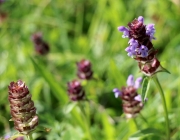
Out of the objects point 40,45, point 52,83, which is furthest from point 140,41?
point 40,45

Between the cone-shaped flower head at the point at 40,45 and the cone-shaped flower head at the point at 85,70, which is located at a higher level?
the cone-shaped flower head at the point at 40,45

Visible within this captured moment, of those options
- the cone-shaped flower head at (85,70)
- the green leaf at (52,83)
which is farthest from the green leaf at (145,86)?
the green leaf at (52,83)

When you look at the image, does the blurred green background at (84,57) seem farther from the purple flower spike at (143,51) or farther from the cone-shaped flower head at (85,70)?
the purple flower spike at (143,51)

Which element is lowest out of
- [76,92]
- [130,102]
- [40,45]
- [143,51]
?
[130,102]

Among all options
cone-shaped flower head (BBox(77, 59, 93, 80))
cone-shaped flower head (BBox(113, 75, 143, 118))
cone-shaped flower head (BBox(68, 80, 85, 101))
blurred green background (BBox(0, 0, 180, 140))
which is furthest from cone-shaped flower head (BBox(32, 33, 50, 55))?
cone-shaped flower head (BBox(113, 75, 143, 118))

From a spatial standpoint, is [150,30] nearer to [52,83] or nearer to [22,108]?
[22,108]

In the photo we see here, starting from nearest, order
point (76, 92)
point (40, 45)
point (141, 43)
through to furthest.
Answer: point (141, 43) → point (76, 92) → point (40, 45)

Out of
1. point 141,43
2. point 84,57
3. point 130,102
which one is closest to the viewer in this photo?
point 141,43
